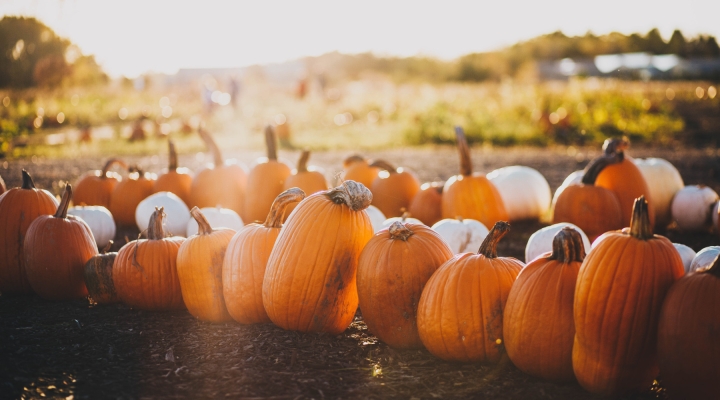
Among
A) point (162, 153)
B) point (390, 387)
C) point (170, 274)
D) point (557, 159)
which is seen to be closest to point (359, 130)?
point (162, 153)

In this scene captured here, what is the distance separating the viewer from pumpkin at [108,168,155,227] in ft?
22.9

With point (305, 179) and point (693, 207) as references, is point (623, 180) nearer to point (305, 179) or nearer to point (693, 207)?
point (693, 207)

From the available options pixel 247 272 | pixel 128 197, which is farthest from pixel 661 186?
pixel 128 197

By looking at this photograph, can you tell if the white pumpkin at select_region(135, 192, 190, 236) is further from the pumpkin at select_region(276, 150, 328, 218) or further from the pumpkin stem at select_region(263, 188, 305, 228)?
the pumpkin stem at select_region(263, 188, 305, 228)

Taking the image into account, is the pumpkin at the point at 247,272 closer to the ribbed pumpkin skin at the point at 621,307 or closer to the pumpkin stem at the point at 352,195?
the pumpkin stem at the point at 352,195

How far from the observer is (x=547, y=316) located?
3.19m

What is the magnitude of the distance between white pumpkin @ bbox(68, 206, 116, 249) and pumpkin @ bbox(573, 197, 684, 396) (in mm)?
4627

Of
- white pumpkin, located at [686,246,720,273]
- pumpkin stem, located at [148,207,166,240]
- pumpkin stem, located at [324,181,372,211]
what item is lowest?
white pumpkin, located at [686,246,720,273]

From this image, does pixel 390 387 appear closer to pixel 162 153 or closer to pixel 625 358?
pixel 625 358

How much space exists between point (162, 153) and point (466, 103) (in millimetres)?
9935

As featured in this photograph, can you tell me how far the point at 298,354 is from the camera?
11.5 feet

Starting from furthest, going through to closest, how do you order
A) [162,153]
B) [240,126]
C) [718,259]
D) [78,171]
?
[240,126]
[162,153]
[78,171]
[718,259]

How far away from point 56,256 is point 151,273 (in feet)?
2.57

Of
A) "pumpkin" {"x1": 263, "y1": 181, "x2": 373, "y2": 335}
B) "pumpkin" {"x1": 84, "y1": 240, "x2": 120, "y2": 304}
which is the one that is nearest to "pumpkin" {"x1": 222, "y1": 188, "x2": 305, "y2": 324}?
"pumpkin" {"x1": 263, "y1": 181, "x2": 373, "y2": 335}
